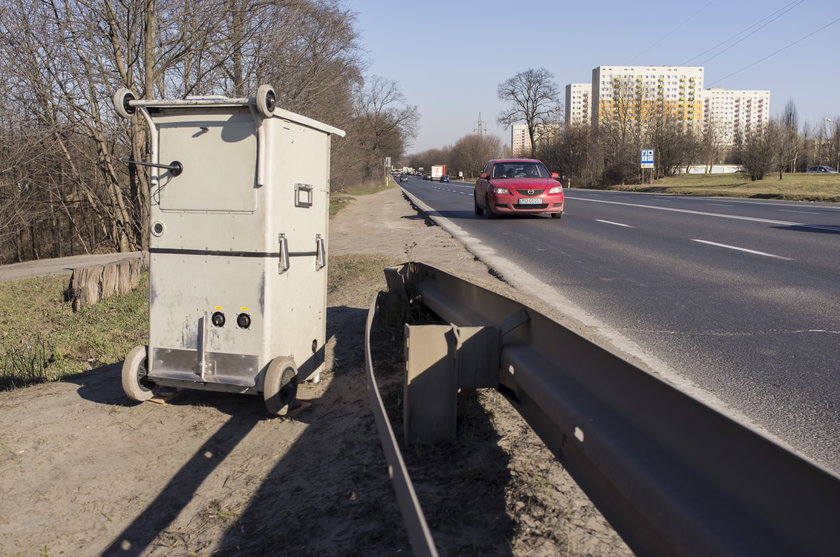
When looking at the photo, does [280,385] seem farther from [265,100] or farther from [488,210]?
[488,210]

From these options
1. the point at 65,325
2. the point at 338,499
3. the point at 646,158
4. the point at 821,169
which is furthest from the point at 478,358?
the point at 821,169

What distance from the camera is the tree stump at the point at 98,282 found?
9.92 metres

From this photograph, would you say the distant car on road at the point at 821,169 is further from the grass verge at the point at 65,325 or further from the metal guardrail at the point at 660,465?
the metal guardrail at the point at 660,465

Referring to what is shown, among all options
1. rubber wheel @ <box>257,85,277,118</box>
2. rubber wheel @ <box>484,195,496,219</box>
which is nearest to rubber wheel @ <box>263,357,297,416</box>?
rubber wheel @ <box>257,85,277,118</box>

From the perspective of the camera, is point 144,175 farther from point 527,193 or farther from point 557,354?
point 557,354

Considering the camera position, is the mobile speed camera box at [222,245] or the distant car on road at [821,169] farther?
the distant car on road at [821,169]

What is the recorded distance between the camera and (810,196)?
30906 mm

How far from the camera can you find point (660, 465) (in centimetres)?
209

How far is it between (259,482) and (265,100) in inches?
85.2

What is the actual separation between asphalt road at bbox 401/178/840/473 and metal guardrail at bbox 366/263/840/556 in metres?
1.43

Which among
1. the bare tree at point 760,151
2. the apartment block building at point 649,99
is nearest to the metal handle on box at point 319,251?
the bare tree at point 760,151

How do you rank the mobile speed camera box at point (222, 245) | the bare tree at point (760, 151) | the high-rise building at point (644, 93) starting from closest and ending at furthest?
the mobile speed camera box at point (222, 245) → the bare tree at point (760, 151) → the high-rise building at point (644, 93)

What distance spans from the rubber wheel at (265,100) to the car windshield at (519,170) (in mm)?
16930

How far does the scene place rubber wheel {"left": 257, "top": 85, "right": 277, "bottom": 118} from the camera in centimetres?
416
